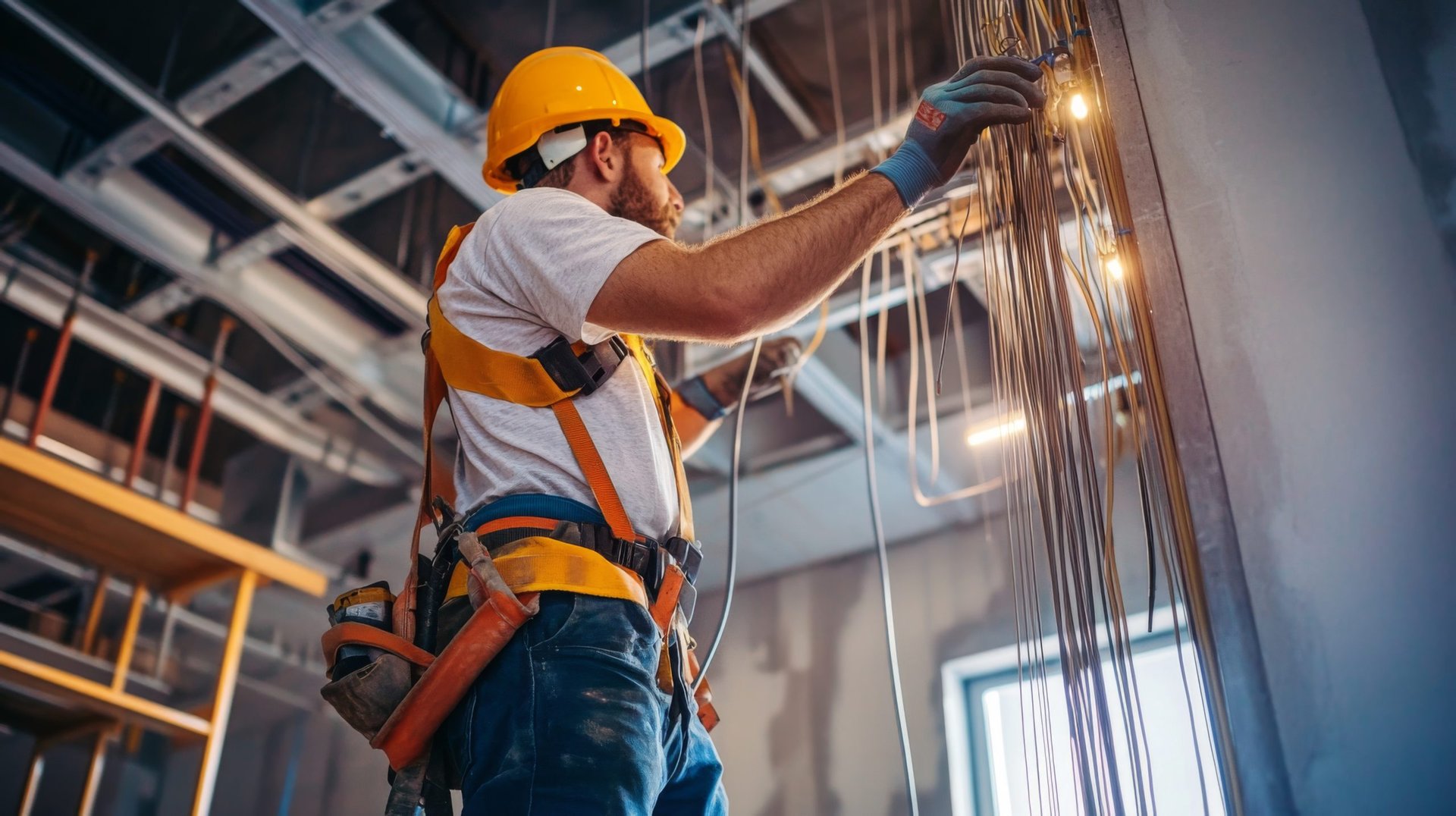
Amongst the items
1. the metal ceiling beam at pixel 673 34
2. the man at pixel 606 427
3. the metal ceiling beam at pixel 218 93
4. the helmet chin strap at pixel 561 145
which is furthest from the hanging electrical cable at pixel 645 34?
the man at pixel 606 427

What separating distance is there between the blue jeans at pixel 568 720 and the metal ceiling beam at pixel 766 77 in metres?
2.13

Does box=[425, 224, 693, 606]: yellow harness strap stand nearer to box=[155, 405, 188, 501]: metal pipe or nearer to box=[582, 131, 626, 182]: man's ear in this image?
box=[582, 131, 626, 182]: man's ear

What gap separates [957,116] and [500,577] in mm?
772

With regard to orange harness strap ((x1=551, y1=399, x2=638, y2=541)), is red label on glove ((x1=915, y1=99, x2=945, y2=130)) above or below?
above

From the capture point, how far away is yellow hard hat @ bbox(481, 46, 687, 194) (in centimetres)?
201

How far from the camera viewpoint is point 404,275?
4.07m

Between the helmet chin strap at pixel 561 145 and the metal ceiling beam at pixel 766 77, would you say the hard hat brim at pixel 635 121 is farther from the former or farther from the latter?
the metal ceiling beam at pixel 766 77

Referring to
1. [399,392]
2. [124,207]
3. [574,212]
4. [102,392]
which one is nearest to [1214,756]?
[574,212]

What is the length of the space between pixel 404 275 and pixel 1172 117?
3.28 meters

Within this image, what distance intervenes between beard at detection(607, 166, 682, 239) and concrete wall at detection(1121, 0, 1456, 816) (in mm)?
898

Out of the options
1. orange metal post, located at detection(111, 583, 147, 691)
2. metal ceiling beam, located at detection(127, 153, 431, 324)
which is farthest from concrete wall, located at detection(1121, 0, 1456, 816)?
orange metal post, located at detection(111, 583, 147, 691)

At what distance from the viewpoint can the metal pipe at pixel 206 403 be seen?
4.43 metres

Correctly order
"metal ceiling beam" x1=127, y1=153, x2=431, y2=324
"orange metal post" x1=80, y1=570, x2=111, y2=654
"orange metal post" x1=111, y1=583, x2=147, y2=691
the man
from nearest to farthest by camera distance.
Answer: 1. the man
2. "metal ceiling beam" x1=127, y1=153, x2=431, y2=324
3. "orange metal post" x1=111, y1=583, x2=147, y2=691
4. "orange metal post" x1=80, y1=570, x2=111, y2=654

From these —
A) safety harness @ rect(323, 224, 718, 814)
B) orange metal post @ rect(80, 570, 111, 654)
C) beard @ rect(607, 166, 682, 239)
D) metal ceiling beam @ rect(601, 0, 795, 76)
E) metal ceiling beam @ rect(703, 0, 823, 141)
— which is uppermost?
metal ceiling beam @ rect(703, 0, 823, 141)
